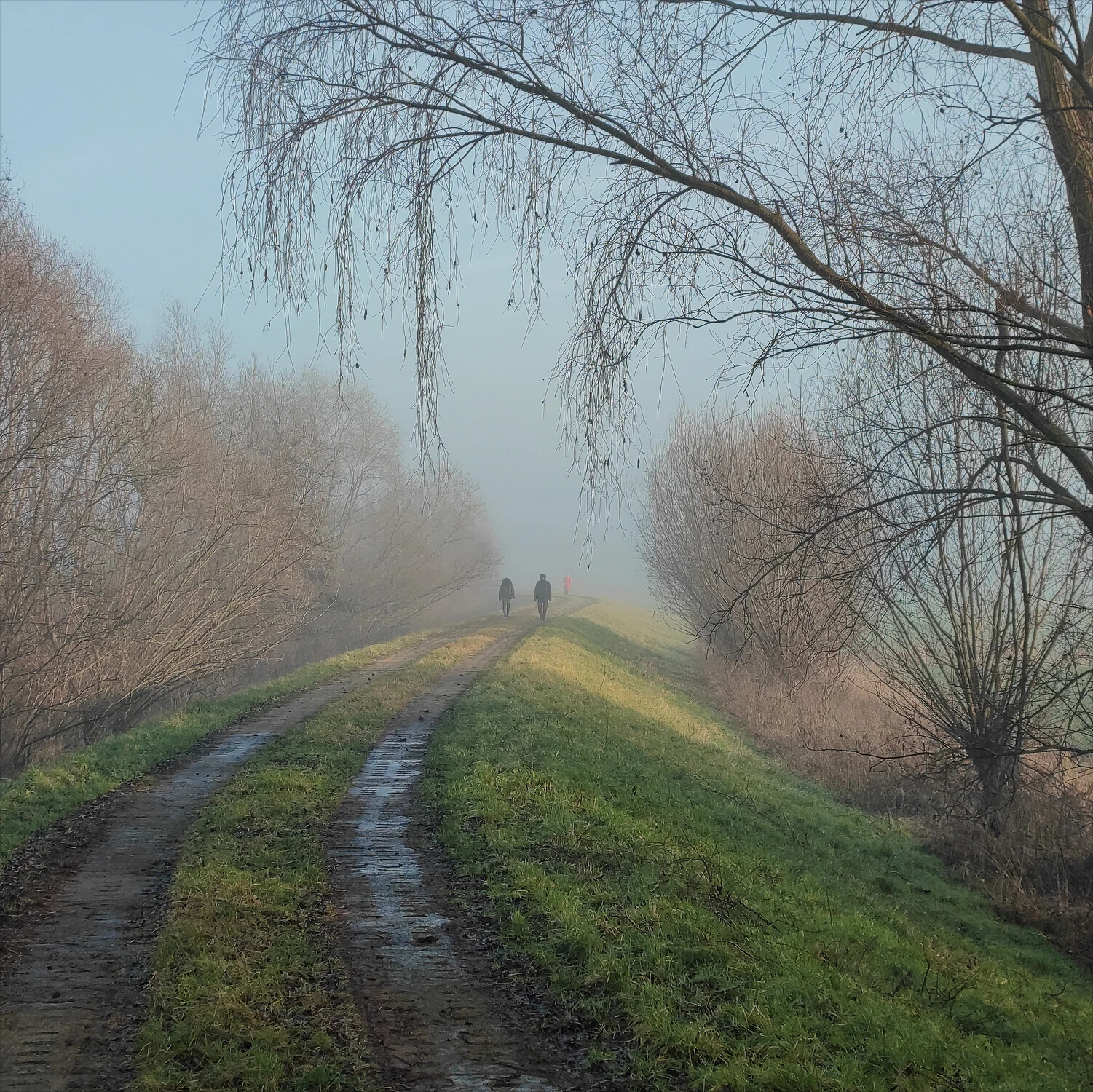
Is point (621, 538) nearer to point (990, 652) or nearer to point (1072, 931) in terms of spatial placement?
point (1072, 931)

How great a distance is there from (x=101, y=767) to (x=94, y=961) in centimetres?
583

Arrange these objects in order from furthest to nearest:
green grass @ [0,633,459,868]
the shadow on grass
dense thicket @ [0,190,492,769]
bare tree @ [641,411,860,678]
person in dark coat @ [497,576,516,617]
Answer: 1. person in dark coat @ [497,576,516,617]
2. the shadow on grass
3. dense thicket @ [0,190,492,769]
4. green grass @ [0,633,459,868]
5. bare tree @ [641,411,860,678]

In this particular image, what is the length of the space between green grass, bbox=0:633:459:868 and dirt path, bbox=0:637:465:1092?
24.4 inches

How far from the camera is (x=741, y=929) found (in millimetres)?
5973

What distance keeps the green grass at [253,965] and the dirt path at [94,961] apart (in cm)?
14

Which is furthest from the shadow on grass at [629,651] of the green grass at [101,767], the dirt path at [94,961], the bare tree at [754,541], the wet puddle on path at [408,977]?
the dirt path at [94,961]

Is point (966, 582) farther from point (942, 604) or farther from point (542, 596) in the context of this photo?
point (542, 596)

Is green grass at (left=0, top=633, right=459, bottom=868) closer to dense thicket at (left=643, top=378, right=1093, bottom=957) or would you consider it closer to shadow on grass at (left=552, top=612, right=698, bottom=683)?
dense thicket at (left=643, top=378, right=1093, bottom=957)

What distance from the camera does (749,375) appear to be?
5.09 metres

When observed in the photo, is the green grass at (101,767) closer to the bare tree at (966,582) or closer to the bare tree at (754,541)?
the bare tree at (754,541)

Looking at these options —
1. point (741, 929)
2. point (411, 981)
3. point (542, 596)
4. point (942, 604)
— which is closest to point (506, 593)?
point (542, 596)

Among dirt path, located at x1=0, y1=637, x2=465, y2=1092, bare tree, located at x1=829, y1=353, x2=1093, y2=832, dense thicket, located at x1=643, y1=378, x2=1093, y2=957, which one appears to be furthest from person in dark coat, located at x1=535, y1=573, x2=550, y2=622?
dirt path, located at x1=0, y1=637, x2=465, y2=1092

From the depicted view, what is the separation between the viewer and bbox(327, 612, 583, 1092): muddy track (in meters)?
4.04

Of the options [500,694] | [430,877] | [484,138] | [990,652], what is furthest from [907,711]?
[484,138]
